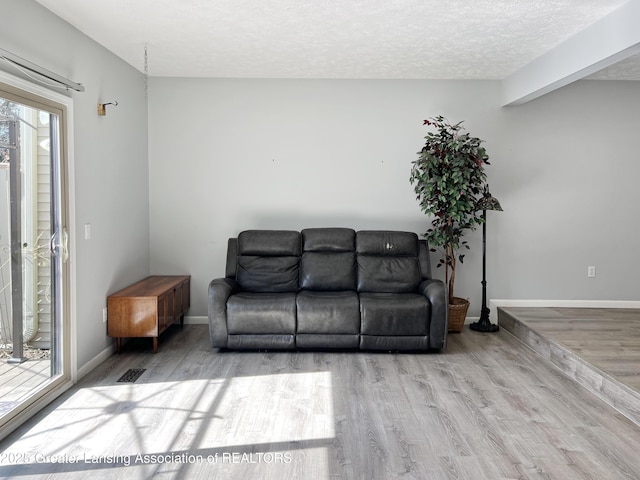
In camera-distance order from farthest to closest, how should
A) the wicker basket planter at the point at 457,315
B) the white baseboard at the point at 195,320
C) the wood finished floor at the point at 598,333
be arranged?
1. the white baseboard at the point at 195,320
2. the wicker basket planter at the point at 457,315
3. the wood finished floor at the point at 598,333

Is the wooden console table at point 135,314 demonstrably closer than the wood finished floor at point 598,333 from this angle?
No

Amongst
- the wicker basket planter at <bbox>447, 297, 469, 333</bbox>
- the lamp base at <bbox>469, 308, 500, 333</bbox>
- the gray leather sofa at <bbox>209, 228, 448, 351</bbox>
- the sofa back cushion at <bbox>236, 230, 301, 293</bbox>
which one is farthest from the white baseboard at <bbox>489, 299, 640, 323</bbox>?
the sofa back cushion at <bbox>236, 230, 301, 293</bbox>

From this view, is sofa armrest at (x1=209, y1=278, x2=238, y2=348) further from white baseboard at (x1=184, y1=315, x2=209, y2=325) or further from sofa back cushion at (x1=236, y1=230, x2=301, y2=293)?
white baseboard at (x1=184, y1=315, x2=209, y2=325)

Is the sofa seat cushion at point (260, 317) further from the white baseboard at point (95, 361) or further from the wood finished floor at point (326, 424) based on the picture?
the white baseboard at point (95, 361)

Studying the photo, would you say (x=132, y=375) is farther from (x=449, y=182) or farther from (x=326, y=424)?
(x=449, y=182)

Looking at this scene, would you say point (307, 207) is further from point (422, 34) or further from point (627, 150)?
point (627, 150)

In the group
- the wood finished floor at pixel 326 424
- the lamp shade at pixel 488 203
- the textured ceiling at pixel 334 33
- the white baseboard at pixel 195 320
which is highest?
the textured ceiling at pixel 334 33

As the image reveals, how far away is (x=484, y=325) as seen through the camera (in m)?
4.85

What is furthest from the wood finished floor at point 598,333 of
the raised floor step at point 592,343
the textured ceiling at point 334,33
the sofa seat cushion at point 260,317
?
the textured ceiling at point 334,33

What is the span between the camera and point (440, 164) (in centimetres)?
450

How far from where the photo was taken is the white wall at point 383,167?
4.98 m

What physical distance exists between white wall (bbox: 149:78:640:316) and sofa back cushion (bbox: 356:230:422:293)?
1.45ft

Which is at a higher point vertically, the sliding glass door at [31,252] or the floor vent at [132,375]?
the sliding glass door at [31,252]

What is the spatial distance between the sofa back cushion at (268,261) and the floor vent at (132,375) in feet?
4.05
